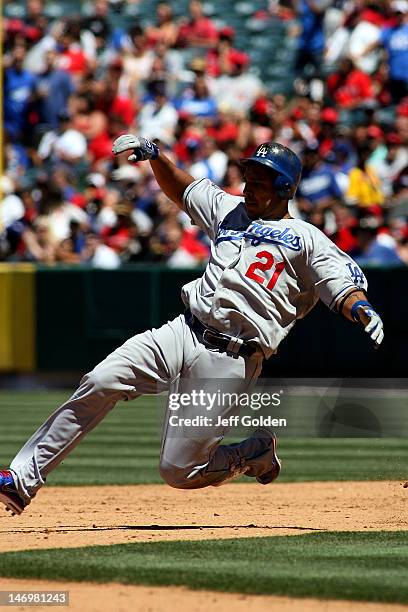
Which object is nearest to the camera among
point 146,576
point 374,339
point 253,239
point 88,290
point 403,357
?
point 146,576

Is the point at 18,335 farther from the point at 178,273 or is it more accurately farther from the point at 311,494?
the point at 311,494

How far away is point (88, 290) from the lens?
16188mm

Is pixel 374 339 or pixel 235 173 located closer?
pixel 374 339

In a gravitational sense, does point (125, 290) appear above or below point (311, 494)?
below

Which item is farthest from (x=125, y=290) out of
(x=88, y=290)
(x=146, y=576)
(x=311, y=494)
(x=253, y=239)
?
(x=146, y=576)

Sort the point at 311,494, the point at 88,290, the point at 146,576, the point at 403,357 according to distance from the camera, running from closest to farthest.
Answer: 1. the point at 146,576
2. the point at 311,494
3. the point at 403,357
4. the point at 88,290

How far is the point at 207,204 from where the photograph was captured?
7.15 m

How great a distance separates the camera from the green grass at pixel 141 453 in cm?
968

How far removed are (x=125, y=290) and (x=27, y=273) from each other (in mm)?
1224

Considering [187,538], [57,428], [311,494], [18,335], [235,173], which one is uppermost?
[57,428]

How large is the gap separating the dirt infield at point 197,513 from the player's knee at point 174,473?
24 cm

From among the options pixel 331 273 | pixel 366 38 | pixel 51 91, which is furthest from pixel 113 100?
pixel 331 273

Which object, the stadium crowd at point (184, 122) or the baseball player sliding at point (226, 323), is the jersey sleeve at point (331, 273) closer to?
the baseball player sliding at point (226, 323)

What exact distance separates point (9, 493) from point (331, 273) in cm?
182
